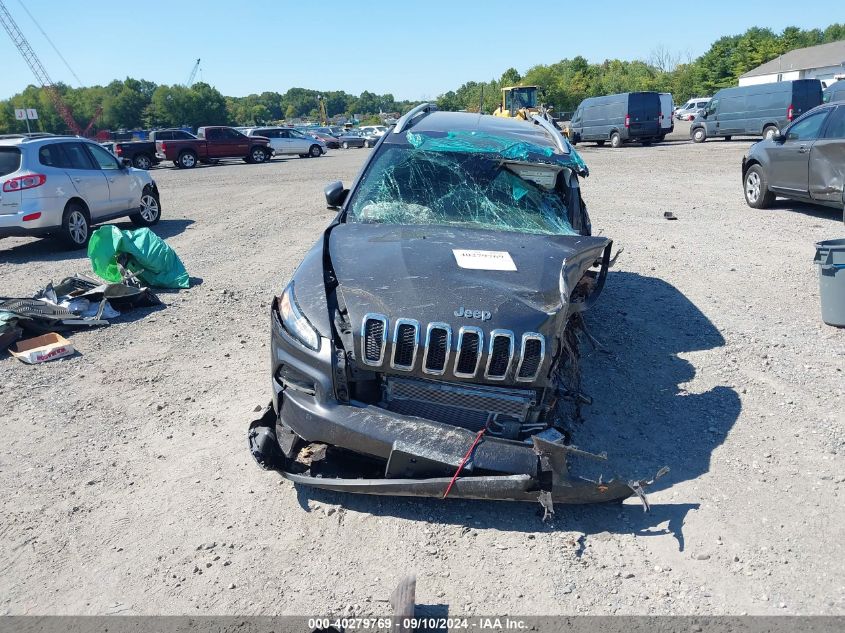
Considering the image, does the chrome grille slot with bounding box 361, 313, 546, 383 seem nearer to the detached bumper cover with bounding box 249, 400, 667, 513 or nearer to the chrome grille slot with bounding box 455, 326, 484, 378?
the chrome grille slot with bounding box 455, 326, 484, 378

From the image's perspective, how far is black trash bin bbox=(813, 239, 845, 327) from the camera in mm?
5734

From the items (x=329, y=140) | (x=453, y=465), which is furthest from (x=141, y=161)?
(x=453, y=465)

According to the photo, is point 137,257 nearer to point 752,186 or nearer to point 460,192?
point 460,192

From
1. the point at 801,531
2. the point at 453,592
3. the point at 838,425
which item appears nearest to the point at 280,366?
the point at 453,592

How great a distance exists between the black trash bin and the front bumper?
371 cm

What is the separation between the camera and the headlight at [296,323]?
11.3 ft

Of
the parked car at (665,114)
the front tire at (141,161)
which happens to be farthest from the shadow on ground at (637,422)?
the front tire at (141,161)

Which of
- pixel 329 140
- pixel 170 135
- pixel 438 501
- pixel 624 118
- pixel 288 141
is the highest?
pixel 329 140

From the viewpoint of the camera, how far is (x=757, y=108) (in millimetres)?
26422

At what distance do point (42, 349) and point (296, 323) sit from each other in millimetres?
3277

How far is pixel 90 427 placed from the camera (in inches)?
175

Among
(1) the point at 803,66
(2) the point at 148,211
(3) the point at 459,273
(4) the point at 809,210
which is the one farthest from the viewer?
(1) the point at 803,66

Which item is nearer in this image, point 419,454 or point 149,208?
point 419,454

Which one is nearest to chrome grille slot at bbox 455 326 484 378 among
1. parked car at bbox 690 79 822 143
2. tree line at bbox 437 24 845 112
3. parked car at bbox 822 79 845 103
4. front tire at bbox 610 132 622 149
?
parked car at bbox 690 79 822 143
